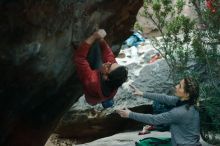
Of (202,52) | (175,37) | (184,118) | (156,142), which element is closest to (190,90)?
(184,118)

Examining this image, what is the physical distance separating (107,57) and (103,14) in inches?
39.1

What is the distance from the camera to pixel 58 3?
6.13m

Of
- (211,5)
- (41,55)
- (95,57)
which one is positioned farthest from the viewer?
(211,5)

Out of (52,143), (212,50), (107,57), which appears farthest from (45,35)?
(52,143)

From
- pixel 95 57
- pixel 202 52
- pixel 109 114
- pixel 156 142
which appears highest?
pixel 202 52

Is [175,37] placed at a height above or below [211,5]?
below

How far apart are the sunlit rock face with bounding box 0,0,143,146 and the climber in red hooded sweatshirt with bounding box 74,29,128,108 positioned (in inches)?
14.1

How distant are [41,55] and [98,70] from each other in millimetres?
738

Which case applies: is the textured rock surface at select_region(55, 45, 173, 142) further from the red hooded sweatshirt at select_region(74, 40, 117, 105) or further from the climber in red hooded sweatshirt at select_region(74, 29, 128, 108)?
the red hooded sweatshirt at select_region(74, 40, 117, 105)

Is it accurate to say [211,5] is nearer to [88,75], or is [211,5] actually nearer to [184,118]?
[184,118]

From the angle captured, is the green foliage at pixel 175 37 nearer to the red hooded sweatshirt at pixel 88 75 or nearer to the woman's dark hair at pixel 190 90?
the woman's dark hair at pixel 190 90

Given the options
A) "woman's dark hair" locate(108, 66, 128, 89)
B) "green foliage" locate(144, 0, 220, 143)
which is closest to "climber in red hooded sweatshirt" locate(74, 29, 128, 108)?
"woman's dark hair" locate(108, 66, 128, 89)

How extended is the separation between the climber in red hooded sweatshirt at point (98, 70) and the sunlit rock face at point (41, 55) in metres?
0.36

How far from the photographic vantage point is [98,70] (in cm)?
645
